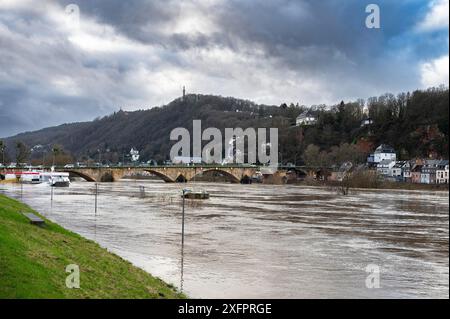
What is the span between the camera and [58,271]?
38.4 feet

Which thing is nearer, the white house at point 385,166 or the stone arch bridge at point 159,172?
the stone arch bridge at point 159,172

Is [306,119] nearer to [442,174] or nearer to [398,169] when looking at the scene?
[398,169]

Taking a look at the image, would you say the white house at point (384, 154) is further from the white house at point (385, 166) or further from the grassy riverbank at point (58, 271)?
the grassy riverbank at point (58, 271)

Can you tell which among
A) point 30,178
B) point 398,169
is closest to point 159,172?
point 30,178

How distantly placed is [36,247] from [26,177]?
76.1 meters

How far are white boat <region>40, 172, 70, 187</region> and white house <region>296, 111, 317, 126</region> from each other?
102 m

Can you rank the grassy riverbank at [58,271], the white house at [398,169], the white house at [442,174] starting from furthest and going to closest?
1. the white house at [398,169]
2. the white house at [442,174]
3. the grassy riverbank at [58,271]

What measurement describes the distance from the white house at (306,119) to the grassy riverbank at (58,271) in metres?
158

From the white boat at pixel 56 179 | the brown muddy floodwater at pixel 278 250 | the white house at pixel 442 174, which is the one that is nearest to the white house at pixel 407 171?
the white house at pixel 442 174

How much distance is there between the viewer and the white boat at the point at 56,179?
3071 inches

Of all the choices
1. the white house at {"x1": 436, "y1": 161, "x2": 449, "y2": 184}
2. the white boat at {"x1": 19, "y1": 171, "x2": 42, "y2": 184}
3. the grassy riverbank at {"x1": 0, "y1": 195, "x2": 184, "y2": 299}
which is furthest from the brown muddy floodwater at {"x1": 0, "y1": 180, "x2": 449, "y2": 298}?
the white house at {"x1": 436, "y1": 161, "x2": 449, "y2": 184}

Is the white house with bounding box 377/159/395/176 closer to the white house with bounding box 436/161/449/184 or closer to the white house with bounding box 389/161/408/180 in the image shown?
the white house with bounding box 389/161/408/180

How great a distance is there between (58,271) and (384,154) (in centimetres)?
12431
